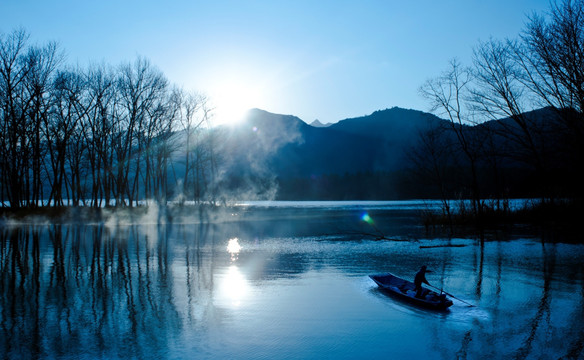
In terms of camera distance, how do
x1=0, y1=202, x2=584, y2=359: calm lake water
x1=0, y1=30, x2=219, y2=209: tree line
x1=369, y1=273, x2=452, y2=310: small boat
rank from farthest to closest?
x1=0, y1=30, x2=219, y2=209: tree line, x1=369, y1=273, x2=452, y2=310: small boat, x1=0, y1=202, x2=584, y2=359: calm lake water

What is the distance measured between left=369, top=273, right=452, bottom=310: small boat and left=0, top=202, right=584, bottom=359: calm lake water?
8.4 inches

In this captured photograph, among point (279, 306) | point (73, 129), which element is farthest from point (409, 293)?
point (73, 129)

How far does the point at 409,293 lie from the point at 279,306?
Result: 313cm

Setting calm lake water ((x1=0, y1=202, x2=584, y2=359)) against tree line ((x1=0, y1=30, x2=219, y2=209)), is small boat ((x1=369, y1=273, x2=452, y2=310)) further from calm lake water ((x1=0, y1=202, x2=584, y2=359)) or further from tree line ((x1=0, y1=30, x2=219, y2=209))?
tree line ((x1=0, y1=30, x2=219, y2=209))

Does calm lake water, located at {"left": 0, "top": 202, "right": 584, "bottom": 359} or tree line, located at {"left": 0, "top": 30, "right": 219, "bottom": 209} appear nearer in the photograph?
calm lake water, located at {"left": 0, "top": 202, "right": 584, "bottom": 359}

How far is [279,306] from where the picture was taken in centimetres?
977

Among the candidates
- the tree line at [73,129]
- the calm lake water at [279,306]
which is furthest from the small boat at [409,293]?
the tree line at [73,129]

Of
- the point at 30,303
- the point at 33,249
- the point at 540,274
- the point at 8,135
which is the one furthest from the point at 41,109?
the point at 540,274

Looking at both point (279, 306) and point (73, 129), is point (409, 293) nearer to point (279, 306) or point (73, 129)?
point (279, 306)

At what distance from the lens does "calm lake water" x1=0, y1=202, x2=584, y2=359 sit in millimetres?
7066

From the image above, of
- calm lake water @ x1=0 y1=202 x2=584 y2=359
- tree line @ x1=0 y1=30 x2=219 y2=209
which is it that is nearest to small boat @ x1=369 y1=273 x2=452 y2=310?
calm lake water @ x1=0 y1=202 x2=584 y2=359

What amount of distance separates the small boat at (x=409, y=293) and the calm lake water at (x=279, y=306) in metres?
0.21

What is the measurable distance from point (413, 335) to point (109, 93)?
134 ft

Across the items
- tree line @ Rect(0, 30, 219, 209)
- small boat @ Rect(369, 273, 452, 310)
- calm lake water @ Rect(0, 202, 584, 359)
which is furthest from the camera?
tree line @ Rect(0, 30, 219, 209)
